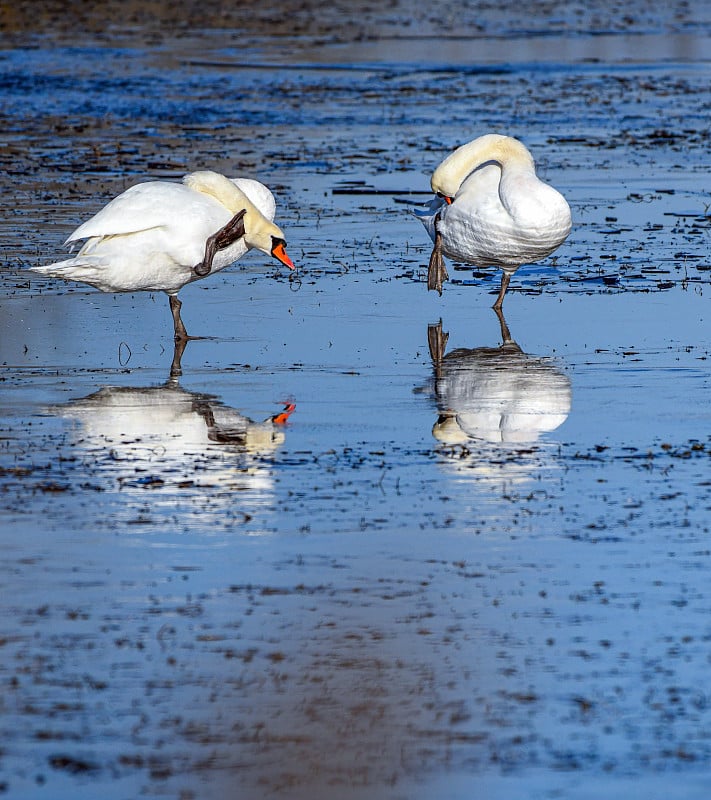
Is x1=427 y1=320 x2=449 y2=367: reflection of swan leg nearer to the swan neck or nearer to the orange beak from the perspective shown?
the swan neck

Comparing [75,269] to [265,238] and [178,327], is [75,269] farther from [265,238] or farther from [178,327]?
[265,238]

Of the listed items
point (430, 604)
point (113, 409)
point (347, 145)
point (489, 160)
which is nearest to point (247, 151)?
point (347, 145)

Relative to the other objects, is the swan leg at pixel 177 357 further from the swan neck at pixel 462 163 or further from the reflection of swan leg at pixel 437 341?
the swan neck at pixel 462 163

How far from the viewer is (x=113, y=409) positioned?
31.9 feet

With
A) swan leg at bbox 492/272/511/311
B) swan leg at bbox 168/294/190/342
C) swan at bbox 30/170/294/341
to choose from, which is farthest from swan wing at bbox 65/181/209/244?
swan leg at bbox 492/272/511/311

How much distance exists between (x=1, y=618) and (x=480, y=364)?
512cm

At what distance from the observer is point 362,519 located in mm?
7680

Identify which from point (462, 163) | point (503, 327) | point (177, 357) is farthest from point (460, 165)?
point (177, 357)

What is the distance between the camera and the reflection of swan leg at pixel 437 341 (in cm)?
1123

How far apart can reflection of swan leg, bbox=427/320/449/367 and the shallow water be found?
0.08 metres

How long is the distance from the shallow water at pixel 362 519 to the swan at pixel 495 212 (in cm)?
47

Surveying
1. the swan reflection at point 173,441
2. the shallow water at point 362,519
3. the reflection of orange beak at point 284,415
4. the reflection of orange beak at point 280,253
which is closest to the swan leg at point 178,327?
the shallow water at point 362,519

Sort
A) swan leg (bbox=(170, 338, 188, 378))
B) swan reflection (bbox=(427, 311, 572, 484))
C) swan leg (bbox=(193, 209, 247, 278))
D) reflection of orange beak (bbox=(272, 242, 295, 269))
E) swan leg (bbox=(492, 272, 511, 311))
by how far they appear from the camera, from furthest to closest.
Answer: swan leg (bbox=(492, 272, 511, 311)), reflection of orange beak (bbox=(272, 242, 295, 269)), swan leg (bbox=(193, 209, 247, 278)), swan leg (bbox=(170, 338, 188, 378)), swan reflection (bbox=(427, 311, 572, 484))

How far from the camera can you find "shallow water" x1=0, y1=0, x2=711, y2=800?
18.0 feet
